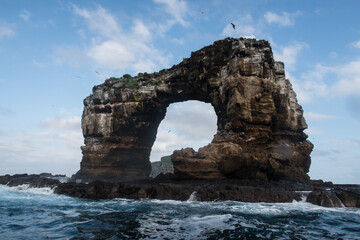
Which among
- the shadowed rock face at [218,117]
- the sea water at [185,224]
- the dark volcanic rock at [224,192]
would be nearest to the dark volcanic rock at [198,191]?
the dark volcanic rock at [224,192]

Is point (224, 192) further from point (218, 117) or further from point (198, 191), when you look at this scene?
point (218, 117)

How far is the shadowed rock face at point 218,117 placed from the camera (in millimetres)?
22719

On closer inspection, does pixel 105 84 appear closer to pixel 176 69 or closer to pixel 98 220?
pixel 176 69

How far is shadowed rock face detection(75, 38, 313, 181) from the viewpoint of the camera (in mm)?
22719

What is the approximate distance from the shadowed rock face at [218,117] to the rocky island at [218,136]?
96 millimetres

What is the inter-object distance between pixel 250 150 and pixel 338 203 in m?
8.34

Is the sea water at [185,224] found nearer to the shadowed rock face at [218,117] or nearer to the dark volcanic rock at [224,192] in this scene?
the dark volcanic rock at [224,192]

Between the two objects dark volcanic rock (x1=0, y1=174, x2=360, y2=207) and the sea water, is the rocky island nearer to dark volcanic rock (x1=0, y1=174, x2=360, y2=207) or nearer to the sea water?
dark volcanic rock (x1=0, y1=174, x2=360, y2=207)

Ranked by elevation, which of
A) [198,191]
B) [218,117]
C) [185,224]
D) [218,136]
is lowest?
[185,224]

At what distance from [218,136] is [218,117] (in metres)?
6.09

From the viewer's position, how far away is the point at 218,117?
31094mm

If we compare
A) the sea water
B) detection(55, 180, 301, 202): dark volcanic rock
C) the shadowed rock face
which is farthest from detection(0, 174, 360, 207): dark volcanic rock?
the sea water

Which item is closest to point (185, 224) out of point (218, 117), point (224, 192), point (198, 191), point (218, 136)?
point (198, 191)

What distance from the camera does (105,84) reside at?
3897 cm
